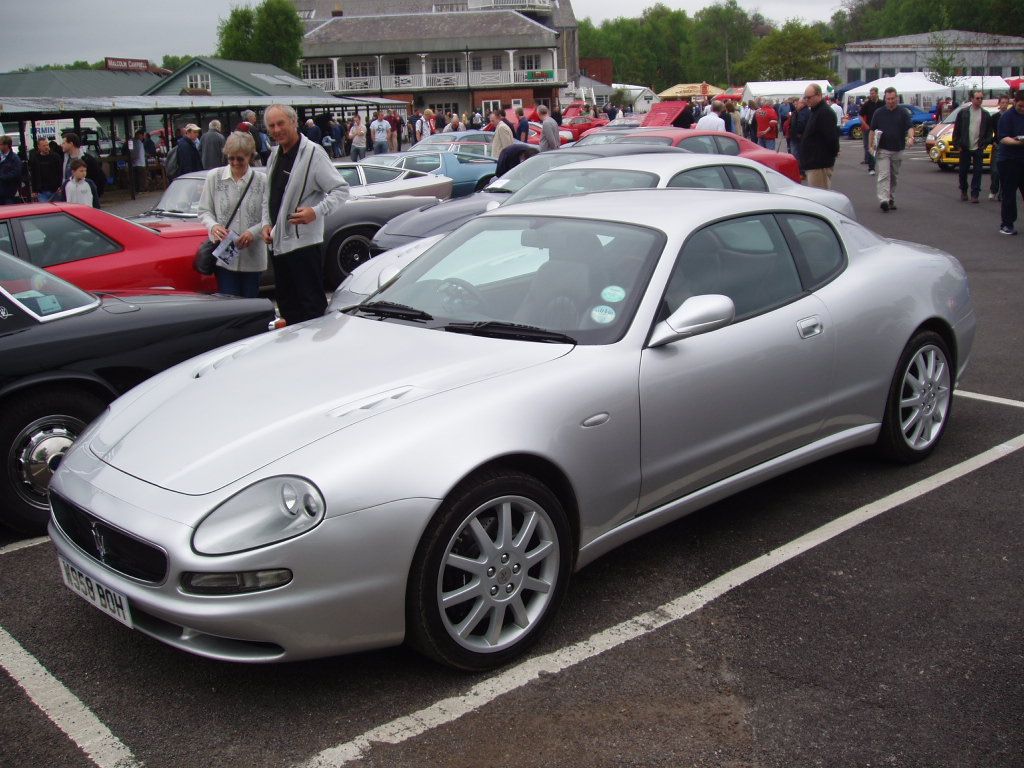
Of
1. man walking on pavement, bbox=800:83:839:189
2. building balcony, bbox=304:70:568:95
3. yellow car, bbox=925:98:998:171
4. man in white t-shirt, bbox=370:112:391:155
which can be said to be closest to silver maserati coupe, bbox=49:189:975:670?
man walking on pavement, bbox=800:83:839:189

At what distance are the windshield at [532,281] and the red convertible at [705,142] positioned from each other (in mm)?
7598

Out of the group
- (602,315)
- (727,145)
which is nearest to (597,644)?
(602,315)

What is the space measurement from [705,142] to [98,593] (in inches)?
424

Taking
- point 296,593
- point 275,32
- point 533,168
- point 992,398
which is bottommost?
point 992,398

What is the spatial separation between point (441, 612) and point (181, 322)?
2607 millimetres

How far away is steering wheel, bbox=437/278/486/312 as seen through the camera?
13.7ft

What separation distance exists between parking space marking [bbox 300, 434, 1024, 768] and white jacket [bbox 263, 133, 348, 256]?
12.3 feet

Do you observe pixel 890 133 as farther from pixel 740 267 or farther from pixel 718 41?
pixel 718 41

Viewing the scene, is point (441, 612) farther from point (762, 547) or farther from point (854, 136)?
point (854, 136)

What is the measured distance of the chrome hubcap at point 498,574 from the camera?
3.19m

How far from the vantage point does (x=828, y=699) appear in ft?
10.2

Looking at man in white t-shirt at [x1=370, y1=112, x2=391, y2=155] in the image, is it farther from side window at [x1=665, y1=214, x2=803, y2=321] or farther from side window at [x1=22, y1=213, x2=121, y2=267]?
side window at [x1=665, y1=214, x2=803, y2=321]

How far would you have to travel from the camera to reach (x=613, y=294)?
3916mm

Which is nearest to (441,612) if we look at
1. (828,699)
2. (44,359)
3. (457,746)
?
(457,746)
